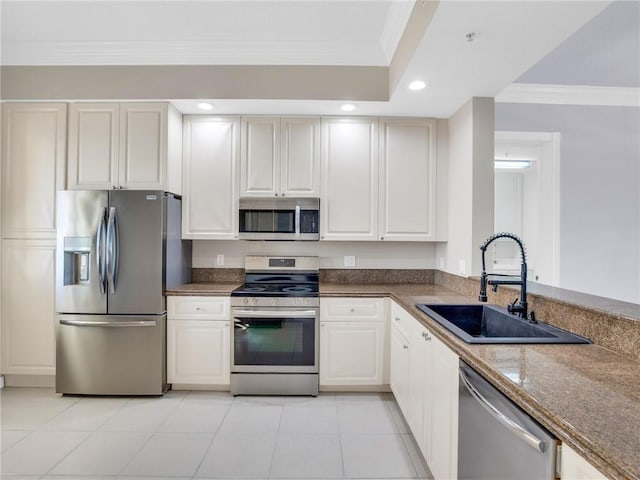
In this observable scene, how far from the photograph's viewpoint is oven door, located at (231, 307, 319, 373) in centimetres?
287

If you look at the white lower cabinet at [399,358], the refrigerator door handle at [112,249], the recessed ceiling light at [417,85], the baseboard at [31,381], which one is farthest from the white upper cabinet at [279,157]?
the baseboard at [31,381]

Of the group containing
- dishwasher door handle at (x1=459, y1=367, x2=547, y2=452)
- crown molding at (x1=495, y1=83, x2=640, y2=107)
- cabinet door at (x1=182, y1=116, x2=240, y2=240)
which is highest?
crown molding at (x1=495, y1=83, x2=640, y2=107)

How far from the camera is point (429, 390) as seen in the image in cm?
184

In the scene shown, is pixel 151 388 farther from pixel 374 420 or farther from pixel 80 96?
pixel 80 96

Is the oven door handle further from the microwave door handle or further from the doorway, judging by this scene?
the doorway

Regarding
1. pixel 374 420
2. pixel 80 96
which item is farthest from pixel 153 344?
pixel 80 96

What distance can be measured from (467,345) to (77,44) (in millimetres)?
3544

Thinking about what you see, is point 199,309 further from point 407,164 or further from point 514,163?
point 514,163

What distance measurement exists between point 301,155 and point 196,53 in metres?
1.17

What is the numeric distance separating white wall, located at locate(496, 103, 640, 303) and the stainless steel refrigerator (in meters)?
3.44

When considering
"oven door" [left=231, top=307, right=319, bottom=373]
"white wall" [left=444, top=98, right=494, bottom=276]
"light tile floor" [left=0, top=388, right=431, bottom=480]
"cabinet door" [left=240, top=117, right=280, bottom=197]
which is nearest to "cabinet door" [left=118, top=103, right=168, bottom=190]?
"cabinet door" [left=240, top=117, right=280, bottom=197]

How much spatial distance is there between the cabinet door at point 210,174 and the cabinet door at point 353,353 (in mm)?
1284

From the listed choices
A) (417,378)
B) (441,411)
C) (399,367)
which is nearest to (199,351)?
(399,367)

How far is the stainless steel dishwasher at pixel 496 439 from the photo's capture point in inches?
35.7
